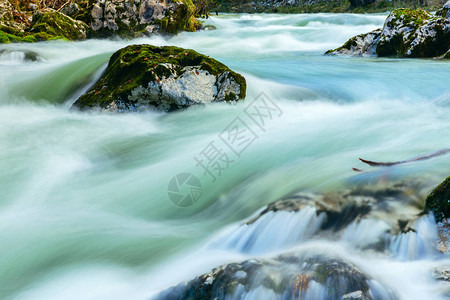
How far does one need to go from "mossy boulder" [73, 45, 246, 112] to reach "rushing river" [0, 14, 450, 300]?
227mm

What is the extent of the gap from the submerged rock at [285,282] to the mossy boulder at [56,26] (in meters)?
12.8

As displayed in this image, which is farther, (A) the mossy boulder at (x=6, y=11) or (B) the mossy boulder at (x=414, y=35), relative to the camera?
(A) the mossy boulder at (x=6, y=11)

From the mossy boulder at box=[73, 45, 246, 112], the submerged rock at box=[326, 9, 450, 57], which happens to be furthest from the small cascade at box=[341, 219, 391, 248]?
the submerged rock at box=[326, 9, 450, 57]

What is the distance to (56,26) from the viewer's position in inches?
546

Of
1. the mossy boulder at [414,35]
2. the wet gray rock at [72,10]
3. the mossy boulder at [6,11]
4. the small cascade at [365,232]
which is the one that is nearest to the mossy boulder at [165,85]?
the small cascade at [365,232]

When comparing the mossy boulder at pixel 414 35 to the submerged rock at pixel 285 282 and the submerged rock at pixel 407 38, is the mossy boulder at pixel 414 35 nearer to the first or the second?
the submerged rock at pixel 407 38

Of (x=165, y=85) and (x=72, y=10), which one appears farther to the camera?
(x=72, y=10)

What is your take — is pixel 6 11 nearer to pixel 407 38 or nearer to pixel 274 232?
pixel 407 38

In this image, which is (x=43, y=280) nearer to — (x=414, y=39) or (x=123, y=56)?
(x=123, y=56)

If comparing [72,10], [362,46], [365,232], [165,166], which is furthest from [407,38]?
[72,10]

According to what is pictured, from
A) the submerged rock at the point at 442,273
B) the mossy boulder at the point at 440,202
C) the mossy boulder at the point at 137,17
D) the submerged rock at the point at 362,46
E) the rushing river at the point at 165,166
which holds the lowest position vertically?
the rushing river at the point at 165,166

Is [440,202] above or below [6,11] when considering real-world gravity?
below

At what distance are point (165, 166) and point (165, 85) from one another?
197 centimetres

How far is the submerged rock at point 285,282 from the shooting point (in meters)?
2.30
